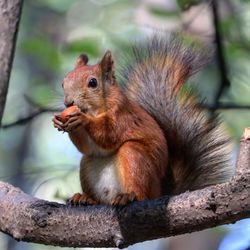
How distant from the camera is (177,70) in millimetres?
2717

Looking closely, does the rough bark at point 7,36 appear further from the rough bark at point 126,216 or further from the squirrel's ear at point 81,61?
the rough bark at point 126,216

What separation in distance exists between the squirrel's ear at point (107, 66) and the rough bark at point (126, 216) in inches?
19.6

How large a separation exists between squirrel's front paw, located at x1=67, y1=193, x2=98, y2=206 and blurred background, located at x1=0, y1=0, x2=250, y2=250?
1.25ft

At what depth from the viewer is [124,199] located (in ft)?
6.97

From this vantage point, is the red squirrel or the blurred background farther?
the blurred background

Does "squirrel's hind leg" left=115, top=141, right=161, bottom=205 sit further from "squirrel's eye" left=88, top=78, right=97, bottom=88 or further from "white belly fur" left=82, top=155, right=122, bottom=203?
"squirrel's eye" left=88, top=78, right=97, bottom=88

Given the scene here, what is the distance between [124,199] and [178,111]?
63 centimetres

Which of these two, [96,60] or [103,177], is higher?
[96,60]

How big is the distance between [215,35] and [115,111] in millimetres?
506

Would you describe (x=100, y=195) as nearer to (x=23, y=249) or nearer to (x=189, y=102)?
(x=189, y=102)

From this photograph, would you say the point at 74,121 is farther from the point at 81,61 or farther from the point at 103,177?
the point at 81,61

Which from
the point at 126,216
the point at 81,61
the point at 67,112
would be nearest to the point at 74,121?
the point at 67,112

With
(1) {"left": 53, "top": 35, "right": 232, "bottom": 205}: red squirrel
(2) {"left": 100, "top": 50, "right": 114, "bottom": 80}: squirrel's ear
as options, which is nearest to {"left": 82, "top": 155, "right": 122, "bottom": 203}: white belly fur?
(1) {"left": 53, "top": 35, "right": 232, "bottom": 205}: red squirrel

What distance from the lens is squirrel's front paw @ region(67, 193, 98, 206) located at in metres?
2.26
